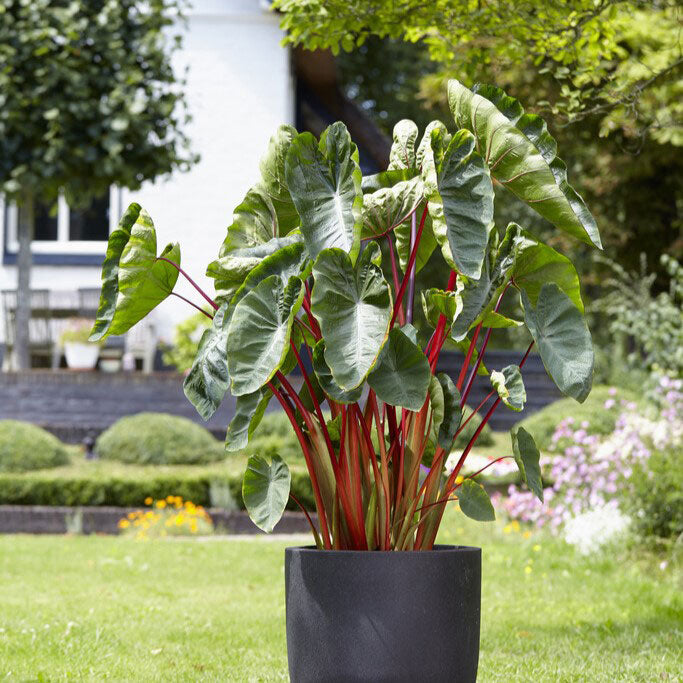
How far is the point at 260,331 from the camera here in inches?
92.0

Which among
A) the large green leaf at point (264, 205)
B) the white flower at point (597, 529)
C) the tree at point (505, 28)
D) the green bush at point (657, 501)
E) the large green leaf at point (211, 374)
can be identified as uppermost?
the tree at point (505, 28)

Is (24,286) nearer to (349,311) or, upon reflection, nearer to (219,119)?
(219,119)

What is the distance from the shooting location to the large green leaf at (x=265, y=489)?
2.49 metres

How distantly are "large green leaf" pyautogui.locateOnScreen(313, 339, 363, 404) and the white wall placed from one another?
10536 mm

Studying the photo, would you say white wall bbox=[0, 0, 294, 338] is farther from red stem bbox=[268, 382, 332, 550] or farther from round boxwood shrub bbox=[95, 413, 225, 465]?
red stem bbox=[268, 382, 332, 550]

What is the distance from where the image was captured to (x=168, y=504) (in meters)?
8.15


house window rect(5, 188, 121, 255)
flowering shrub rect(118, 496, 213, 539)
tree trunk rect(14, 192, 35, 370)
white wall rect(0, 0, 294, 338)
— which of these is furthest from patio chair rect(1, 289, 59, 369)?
flowering shrub rect(118, 496, 213, 539)

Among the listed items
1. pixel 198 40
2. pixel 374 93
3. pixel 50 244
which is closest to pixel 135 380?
pixel 50 244

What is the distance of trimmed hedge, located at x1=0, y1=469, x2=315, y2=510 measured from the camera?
796 cm

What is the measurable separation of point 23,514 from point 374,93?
1660cm

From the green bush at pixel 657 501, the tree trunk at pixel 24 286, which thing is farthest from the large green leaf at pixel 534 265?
the tree trunk at pixel 24 286

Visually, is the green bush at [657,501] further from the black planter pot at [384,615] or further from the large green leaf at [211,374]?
the large green leaf at [211,374]

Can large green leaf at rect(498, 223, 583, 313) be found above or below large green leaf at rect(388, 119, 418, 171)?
below

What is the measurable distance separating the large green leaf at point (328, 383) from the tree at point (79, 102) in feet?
25.3
